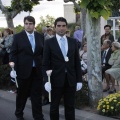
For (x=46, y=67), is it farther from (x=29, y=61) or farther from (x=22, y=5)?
(x=22, y=5)

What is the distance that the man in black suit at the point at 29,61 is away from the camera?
522 cm

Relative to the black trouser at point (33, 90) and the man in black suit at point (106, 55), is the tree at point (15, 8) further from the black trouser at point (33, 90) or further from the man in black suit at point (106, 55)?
the black trouser at point (33, 90)

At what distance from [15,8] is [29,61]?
9.94 metres

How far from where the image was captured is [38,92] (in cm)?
538

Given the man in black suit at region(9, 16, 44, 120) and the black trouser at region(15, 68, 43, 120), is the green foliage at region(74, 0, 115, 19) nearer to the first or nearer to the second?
the man in black suit at region(9, 16, 44, 120)

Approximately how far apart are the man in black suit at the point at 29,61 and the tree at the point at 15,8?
362 inches

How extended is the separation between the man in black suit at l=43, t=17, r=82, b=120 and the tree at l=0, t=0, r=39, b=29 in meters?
10.0

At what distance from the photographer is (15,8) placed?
14.7m

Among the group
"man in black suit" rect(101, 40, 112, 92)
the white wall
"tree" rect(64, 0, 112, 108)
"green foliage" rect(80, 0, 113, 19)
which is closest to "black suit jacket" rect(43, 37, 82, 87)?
"green foliage" rect(80, 0, 113, 19)

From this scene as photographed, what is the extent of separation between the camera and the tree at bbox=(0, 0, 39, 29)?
14.4m

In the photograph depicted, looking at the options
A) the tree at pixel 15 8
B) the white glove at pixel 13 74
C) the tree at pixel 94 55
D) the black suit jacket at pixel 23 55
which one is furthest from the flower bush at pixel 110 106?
the tree at pixel 15 8

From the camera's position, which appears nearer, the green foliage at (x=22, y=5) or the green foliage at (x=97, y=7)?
the green foliage at (x=97, y=7)

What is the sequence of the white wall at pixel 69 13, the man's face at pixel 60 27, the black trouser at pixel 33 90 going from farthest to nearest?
the white wall at pixel 69 13 → the black trouser at pixel 33 90 → the man's face at pixel 60 27

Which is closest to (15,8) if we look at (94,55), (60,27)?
(94,55)
